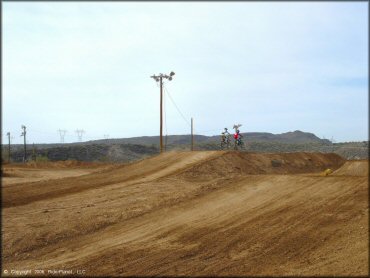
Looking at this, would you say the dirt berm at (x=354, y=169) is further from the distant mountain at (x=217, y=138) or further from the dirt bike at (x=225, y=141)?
the distant mountain at (x=217, y=138)

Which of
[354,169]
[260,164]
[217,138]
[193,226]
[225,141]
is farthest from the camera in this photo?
[217,138]

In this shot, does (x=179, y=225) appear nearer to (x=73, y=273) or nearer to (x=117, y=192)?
(x=73, y=273)

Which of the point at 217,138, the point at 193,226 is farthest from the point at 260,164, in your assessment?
the point at 217,138

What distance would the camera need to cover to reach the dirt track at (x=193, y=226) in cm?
808

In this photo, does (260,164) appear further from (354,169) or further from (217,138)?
(217,138)

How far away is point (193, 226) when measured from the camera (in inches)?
448

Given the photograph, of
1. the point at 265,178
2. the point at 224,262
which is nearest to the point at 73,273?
the point at 224,262

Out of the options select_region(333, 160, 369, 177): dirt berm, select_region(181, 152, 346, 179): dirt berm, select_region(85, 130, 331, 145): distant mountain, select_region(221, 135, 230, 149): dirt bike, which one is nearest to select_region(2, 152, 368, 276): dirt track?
select_region(333, 160, 369, 177): dirt berm

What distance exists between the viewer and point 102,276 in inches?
300

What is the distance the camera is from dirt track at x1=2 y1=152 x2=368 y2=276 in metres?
8.08

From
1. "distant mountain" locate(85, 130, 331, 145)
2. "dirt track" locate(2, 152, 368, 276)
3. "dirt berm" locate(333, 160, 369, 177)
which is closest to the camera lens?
"dirt track" locate(2, 152, 368, 276)

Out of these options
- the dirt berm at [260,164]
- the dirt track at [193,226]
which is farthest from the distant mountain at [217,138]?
the dirt track at [193,226]

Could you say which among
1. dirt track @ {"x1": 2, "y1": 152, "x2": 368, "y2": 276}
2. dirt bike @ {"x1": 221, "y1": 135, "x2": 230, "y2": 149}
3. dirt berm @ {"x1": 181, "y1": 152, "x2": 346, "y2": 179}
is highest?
dirt bike @ {"x1": 221, "y1": 135, "x2": 230, "y2": 149}

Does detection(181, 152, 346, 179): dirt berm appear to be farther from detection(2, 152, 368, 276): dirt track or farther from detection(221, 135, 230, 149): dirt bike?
detection(221, 135, 230, 149): dirt bike
